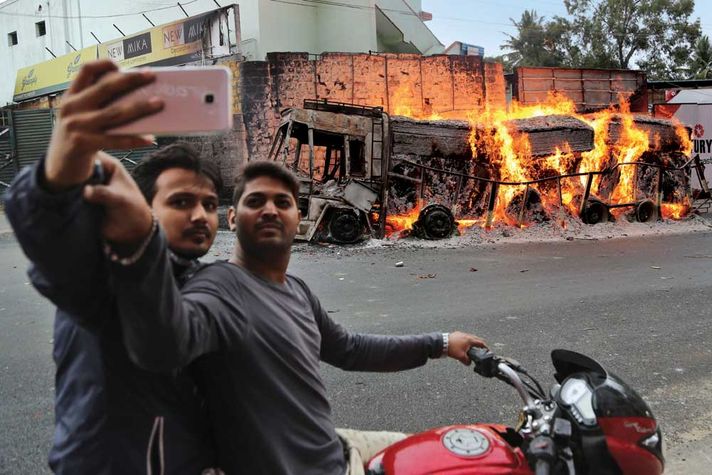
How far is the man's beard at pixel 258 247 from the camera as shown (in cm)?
152

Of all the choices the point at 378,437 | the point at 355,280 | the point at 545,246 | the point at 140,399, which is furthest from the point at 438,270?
the point at 140,399

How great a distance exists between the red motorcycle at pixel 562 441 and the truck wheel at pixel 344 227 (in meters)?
10.2

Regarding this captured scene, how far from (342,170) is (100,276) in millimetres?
12273

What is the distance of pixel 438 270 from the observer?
347 inches

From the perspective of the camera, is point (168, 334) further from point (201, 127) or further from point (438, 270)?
point (438, 270)

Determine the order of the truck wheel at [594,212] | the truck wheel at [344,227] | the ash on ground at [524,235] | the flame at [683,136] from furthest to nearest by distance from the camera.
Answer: the flame at [683,136] → the truck wheel at [594,212] → the truck wheel at [344,227] → the ash on ground at [524,235]

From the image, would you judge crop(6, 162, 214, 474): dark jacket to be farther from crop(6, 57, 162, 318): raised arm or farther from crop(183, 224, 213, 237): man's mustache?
crop(183, 224, 213, 237): man's mustache

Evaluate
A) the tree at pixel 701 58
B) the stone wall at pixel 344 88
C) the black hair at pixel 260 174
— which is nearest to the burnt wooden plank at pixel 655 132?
the stone wall at pixel 344 88

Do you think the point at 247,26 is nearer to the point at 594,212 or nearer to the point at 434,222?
the point at 434,222

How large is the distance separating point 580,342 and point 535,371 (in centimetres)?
89

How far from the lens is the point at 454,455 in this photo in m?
1.52

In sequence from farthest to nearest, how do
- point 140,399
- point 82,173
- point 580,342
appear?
point 580,342
point 140,399
point 82,173

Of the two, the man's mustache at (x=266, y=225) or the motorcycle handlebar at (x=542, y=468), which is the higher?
the man's mustache at (x=266, y=225)

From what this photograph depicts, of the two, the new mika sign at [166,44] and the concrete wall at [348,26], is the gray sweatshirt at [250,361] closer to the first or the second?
the new mika sign at [166,44]
